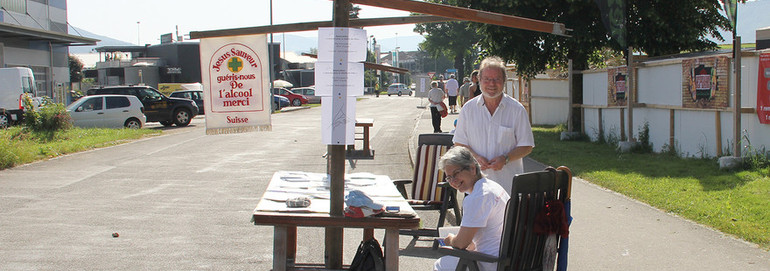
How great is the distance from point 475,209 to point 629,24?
14823 millimetres

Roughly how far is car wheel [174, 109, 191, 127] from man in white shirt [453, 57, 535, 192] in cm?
2492

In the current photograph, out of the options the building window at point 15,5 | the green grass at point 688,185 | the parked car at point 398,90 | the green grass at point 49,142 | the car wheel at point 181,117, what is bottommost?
the green grass at point 688,185

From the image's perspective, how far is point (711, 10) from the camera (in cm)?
1870

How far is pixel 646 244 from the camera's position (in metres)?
6.97

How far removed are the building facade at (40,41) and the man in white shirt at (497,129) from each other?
35080mm

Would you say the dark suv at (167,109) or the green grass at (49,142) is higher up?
the dark suv at (167,109)

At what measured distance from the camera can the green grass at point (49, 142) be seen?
1466cm

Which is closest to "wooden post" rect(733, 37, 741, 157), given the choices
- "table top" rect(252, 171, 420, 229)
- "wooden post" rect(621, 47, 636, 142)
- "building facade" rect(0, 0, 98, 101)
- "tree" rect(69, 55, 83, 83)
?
"wooden post" rect(621, 47, 636, 142)

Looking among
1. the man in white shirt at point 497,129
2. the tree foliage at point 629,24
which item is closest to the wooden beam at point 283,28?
the man in white shirt at point 497,129

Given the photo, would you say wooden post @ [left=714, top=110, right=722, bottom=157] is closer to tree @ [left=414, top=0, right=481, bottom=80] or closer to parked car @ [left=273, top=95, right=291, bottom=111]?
parked car @ [left=273, top=95, right=291, bottom=111]

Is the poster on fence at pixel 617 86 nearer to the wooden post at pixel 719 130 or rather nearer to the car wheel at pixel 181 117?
the wooden post at pixel 719 130

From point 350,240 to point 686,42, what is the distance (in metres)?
13.1

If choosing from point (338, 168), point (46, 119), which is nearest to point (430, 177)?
point (338, 168)

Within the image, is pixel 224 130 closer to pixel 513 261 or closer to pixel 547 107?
pixel 513 261
